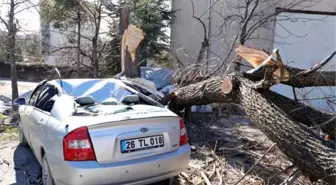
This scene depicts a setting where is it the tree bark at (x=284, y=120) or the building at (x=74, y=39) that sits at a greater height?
the building at (x=74, y=39)

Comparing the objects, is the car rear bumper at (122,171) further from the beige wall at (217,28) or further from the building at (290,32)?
the building at (290,32)

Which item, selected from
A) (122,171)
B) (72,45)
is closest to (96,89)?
(122,171)

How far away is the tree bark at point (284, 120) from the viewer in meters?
3.18

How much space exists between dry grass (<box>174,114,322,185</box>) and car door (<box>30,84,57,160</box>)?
1.87m

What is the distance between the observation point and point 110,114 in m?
3.70

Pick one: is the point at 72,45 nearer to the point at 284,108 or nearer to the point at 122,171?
the point at 284,108

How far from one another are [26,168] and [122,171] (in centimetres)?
257

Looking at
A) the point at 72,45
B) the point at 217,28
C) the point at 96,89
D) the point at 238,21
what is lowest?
the point at 96,89

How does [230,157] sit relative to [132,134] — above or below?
below

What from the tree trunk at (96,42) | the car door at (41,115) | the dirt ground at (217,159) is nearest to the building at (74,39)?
the tree trunk at (96,42)

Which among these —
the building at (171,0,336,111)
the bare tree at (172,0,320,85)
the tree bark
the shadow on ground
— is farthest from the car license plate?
the building at (171,0,336,111)

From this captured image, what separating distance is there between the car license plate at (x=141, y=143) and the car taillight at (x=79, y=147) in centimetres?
33

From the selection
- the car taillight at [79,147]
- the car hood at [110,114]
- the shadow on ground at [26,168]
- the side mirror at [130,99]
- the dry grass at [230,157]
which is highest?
the side mirror at [130,99]

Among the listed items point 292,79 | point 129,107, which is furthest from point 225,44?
point 129,107
